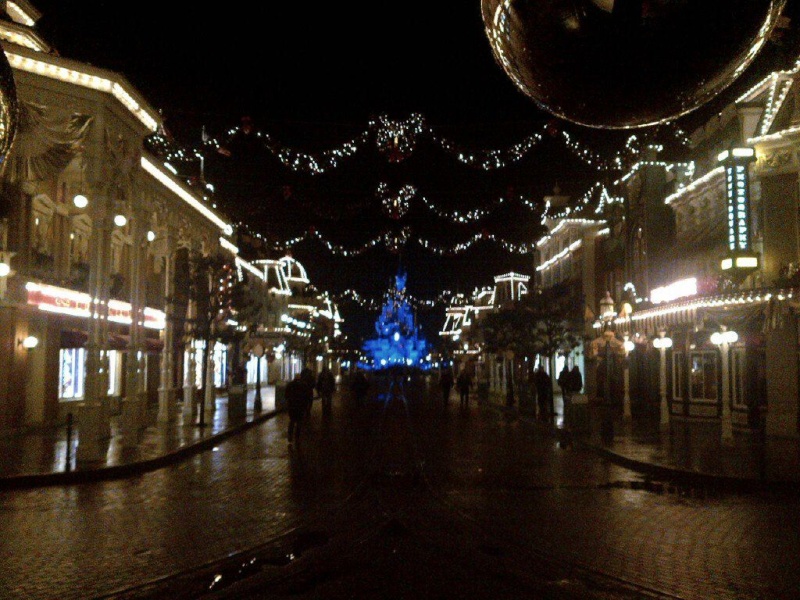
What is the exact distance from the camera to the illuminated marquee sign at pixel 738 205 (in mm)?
24094

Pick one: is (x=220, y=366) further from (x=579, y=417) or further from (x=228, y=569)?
(x=228, y=569)

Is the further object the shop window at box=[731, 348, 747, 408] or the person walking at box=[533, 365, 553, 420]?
the person walking at box=[533, 365, 553, 420]

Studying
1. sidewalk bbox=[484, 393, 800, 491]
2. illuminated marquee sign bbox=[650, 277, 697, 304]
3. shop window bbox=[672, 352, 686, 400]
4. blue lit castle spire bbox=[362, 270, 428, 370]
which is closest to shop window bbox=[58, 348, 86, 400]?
sidewalk bbox=[484, 393, 800, 491]

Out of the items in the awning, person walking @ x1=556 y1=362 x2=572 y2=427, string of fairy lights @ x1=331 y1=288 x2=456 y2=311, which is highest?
string of fairy lights @ x1=331 y1=288 x2=456 y2=311

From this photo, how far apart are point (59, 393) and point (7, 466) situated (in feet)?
40.8

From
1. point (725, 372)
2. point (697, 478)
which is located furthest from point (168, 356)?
point (697, 478)

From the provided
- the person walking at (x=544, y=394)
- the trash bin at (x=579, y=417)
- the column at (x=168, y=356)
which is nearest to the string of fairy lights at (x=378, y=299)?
the person walking at (x=544, y=394)

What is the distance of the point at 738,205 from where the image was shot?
963 inches

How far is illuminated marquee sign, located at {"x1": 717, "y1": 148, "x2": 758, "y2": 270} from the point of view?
24.1 metres

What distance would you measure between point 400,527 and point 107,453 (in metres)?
10.7

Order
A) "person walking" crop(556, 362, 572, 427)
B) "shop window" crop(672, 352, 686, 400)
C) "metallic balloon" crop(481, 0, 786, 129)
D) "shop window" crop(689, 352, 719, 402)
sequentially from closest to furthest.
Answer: "metallic balloon" crop(481, 0, 786, 129) → "person walking" crop(556, 362, 572, 427) → "shop window" crop(689, 352, 719, 402) → "shop window" crop(672, 352, 686, 400)

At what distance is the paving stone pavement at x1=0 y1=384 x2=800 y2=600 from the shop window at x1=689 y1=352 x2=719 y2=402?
41.4ft

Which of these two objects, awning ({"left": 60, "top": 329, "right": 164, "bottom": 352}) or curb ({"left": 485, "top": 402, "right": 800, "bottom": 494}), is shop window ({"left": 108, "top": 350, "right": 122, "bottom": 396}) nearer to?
A: awning ({"left": 60, "top": 329, "right": 164, "bottom": 352})

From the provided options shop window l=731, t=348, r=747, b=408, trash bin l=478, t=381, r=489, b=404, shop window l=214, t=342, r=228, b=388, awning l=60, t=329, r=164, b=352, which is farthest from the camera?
shop window l=214, t=342, r=228, b=388
